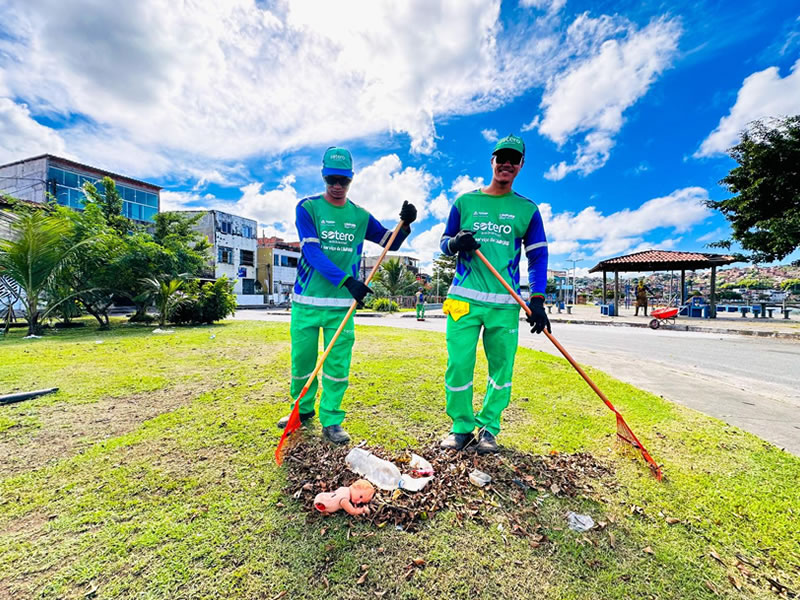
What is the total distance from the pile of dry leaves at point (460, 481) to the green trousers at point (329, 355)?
1.04ft

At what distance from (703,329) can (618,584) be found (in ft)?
56.8

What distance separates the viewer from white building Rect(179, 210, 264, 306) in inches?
1410

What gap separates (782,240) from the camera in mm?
14438

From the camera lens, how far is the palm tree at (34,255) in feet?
28.8

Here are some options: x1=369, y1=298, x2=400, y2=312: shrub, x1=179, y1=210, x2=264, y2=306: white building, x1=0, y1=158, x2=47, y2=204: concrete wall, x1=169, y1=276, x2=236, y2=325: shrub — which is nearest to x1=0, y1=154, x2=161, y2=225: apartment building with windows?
x1=0, y1=158, x2=47, y2=204: concrete wall

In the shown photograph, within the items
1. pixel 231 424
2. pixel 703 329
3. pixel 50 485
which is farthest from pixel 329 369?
pixel 703 329

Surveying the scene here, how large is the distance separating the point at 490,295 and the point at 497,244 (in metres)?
0.44

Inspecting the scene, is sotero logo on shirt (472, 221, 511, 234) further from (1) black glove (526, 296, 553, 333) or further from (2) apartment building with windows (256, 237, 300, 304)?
(2) apartment building with windows (256, 237, 300, 304)

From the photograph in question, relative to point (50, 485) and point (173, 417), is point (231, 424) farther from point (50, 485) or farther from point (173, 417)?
point (50, 485)

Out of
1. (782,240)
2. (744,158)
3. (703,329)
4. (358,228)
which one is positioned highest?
(744,158)

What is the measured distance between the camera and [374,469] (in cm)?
232

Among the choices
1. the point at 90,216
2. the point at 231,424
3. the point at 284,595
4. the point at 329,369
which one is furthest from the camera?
the point at 90,216

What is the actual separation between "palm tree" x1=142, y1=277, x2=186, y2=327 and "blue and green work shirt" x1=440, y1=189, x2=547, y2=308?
12.0m

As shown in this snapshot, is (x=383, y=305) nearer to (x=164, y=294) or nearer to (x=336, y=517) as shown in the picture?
(x=164, y=294)
